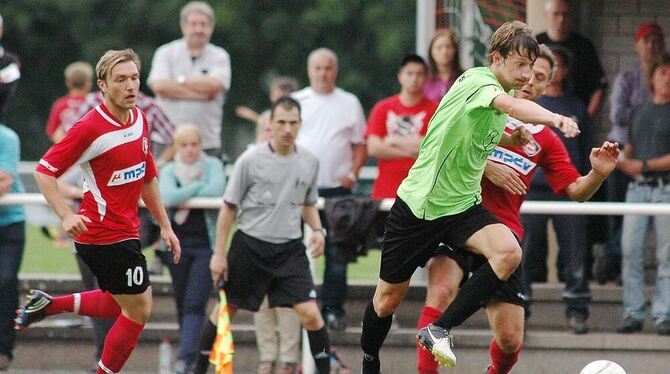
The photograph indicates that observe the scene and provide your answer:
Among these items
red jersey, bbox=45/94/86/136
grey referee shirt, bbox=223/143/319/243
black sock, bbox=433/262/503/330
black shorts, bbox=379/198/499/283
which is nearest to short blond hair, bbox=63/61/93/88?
red jersey, bbox=45/94/86/136

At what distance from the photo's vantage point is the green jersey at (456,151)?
8.70 m

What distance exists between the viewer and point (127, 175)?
951 cm

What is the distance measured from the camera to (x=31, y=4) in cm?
4125

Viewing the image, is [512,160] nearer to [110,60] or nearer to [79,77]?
[110,60]

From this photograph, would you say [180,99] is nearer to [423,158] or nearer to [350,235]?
[350,235]

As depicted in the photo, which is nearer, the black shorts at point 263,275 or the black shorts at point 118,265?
the black shorts at point 118,265

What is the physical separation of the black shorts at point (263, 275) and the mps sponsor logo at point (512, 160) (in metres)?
1.93

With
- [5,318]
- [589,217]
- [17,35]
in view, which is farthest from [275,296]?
[17,35]

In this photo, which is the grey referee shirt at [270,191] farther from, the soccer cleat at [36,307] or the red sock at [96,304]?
the soccer cleat at [36,307]

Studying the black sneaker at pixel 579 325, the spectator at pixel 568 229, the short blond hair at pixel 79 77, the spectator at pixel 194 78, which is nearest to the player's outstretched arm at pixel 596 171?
the spectator at pixel 568 229

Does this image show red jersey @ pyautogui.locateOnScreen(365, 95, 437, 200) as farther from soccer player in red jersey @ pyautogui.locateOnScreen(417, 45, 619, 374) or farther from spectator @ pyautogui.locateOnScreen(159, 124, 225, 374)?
soccer player in red jersey @ pyautogui.locateOnScreen(417, 45, 619, 374)

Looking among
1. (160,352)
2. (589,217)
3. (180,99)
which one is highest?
(180,99)

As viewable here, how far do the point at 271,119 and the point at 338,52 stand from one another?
2859cm

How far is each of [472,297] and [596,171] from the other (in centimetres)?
99
